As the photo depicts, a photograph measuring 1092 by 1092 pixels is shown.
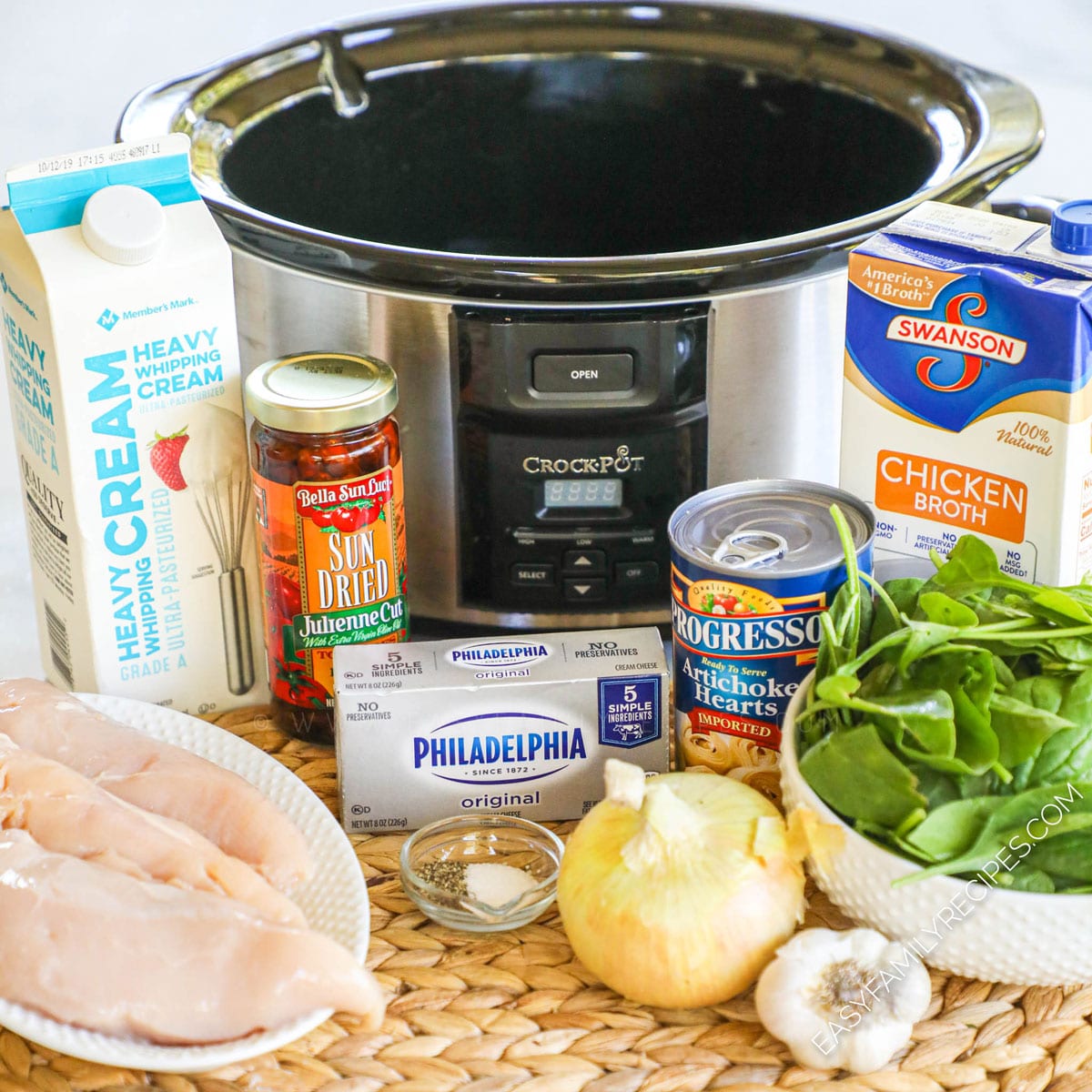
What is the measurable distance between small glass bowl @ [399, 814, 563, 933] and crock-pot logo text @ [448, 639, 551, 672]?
0.11 metres

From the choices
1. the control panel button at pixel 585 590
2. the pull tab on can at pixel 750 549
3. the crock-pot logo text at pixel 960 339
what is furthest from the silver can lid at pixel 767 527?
the control panel button at pixel 585 590

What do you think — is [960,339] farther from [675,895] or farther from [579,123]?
[579,123]

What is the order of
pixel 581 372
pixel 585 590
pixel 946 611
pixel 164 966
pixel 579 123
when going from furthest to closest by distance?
pixel 579 123 → pixel 585 590 → pixel 581 372 → pixel 946 611 → pixel 164 966

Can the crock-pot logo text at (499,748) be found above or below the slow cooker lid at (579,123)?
below

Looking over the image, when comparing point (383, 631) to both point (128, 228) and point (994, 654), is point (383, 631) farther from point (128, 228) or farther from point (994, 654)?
point (994, 654)

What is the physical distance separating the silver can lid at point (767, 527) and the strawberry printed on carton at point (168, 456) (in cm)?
38

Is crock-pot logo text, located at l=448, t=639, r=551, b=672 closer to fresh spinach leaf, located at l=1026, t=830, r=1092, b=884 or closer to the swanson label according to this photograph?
the swanson label

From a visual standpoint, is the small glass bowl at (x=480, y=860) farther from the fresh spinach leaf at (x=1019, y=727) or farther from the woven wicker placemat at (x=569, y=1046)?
the fresh spinach leaf at (x=1019, y=727)

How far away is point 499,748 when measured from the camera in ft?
3.59

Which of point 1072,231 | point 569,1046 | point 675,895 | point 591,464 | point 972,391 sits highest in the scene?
point 1072,231

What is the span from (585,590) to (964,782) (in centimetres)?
45

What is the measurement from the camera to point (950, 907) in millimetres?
884

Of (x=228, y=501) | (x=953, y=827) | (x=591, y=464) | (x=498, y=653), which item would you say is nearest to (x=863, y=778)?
(x=953, y=827)

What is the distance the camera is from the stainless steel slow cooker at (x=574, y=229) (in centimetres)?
118
